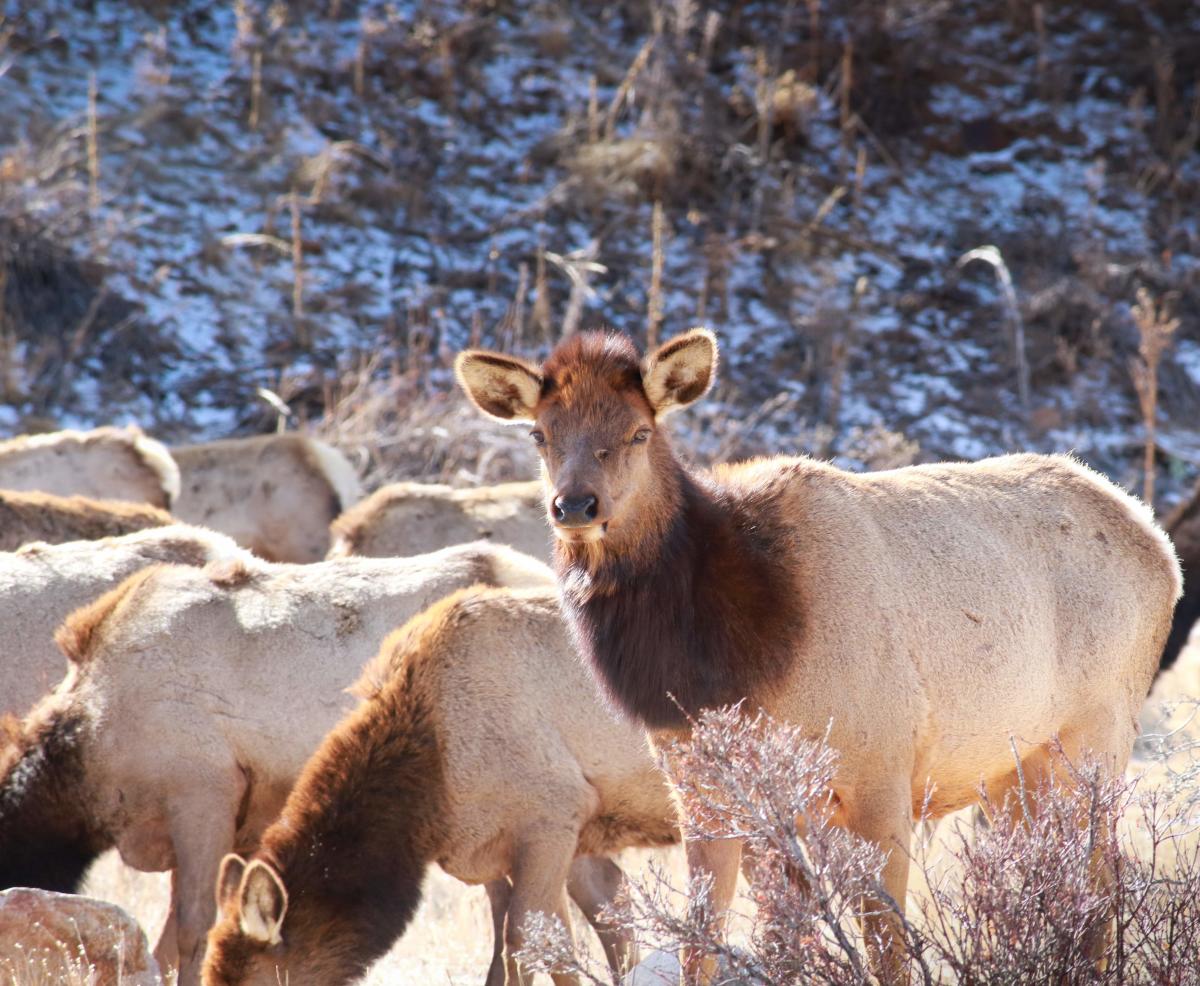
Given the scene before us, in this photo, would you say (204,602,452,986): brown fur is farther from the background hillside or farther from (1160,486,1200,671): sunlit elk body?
the background hillside

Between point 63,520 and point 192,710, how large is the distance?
3.19 meters

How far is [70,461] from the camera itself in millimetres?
13422

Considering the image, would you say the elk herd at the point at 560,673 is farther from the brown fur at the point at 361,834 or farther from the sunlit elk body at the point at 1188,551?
the sunlit elk body at the point at 1188,551

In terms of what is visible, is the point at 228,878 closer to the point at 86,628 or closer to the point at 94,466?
the point at 86,628

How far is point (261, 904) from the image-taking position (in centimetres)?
543

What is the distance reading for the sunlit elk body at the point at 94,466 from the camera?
13273mm

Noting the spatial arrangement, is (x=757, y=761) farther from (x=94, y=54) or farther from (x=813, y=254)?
(x=94, y=54)

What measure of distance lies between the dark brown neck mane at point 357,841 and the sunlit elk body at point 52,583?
245 cm

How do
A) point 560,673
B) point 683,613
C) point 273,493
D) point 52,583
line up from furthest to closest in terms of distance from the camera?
point 273,493 → point 52,583 → point 560,673 → point 683,613

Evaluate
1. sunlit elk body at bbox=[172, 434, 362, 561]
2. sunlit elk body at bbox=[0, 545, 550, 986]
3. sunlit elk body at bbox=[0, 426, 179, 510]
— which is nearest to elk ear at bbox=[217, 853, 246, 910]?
sunlit elk body at bbox=[0, 545, 550, 986]

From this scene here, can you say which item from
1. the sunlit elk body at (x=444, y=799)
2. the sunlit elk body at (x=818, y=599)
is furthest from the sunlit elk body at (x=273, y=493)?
the sunlit elk body at (x=818, y=599)

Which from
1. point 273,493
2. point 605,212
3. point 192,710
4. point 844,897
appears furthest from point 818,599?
point 605,212

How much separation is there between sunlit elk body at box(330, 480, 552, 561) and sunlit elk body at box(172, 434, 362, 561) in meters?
2.45

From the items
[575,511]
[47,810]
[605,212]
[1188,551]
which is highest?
[575,511]
